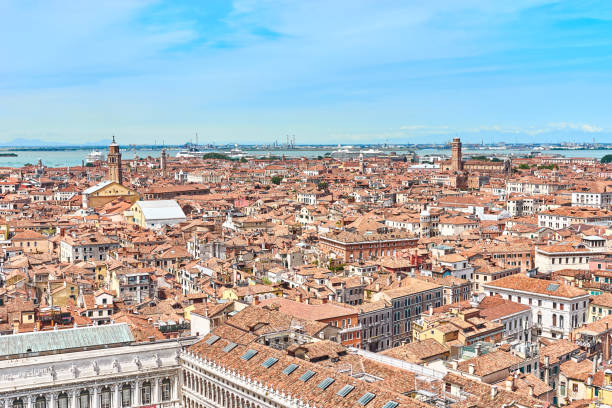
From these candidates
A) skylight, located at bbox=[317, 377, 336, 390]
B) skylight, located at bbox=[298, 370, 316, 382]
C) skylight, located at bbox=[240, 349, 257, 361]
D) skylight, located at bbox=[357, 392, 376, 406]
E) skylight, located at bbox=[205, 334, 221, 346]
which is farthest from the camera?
skylight, located at bbox=[205, 334, 221, 346]

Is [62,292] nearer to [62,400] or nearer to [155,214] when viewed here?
[62,400]

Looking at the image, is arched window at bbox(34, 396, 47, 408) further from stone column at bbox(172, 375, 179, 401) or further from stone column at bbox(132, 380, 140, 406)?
stone column at bbox(172, 375, 179, 401)

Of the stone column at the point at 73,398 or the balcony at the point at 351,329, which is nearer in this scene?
the stone column at the point at 73,398

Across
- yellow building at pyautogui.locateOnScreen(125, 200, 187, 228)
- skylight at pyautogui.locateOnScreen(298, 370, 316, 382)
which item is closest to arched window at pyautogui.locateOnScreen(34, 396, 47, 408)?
skylight at pyautogui.locateOnScreen(298, 370, 316, 382)

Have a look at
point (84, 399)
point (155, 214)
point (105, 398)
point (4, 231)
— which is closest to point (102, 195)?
point (155, 214)

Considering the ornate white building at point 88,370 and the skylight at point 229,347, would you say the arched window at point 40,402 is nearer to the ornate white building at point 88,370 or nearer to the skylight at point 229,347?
the ornate white building at point 88,370

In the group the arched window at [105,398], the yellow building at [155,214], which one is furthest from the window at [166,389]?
the yellow building at [155,214]

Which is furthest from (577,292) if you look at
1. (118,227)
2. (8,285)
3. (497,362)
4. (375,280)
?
(118,227)

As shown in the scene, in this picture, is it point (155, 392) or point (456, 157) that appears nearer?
point (155, 392)
